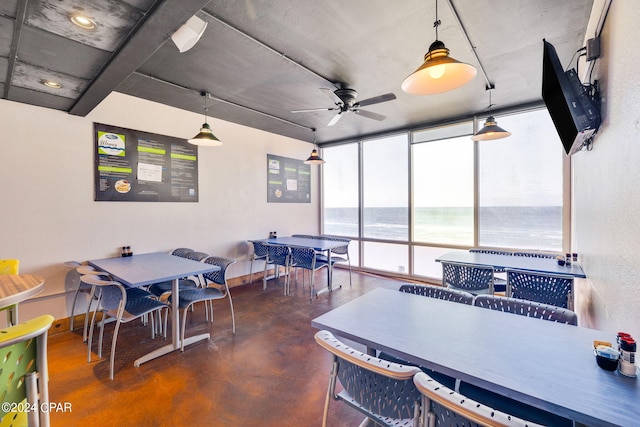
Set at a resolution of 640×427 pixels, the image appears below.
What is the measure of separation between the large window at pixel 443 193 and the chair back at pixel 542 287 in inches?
77.5

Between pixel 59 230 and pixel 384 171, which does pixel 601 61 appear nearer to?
pixel 384 171

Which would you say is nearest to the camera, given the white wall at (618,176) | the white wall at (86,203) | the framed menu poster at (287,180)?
the white wall at (618,176)

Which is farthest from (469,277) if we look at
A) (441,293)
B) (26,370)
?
(26,370)

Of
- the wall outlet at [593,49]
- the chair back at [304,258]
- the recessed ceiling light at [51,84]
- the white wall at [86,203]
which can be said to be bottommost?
the chair back at [304,258]

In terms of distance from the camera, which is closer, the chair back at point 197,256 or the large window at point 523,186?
the chair back at point 197,256

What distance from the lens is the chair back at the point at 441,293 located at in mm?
1846

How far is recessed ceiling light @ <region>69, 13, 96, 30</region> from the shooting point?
1711 millimetres

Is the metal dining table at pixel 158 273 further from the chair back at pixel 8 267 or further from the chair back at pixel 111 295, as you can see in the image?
the chair back at pixel 8 267

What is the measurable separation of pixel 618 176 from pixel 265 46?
279cm

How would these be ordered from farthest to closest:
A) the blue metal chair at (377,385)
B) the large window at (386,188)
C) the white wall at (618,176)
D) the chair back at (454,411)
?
1. the large window at (386,188)
2. the white wall at (618,176)
3. the blue metal chair at (377,385)
4. the chair back at (454,411)

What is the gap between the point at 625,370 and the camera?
0.96 m

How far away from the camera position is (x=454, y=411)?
0.79 m

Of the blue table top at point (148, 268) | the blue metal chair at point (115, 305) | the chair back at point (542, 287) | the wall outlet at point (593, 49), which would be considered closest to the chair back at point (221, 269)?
the blue table top at point (148, 268)

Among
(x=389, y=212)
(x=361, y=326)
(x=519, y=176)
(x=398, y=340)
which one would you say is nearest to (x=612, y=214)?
(x=398, y=340)
